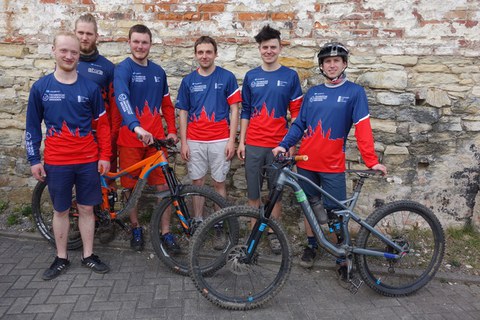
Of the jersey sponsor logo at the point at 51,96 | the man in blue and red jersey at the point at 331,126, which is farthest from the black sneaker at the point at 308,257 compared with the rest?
the jersey sponsor logo at the point at 51,96

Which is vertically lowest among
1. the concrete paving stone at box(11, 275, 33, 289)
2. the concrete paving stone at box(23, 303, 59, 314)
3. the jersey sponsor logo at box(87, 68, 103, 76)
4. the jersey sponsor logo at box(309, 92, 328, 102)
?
the concrete paving stone at box(11, 275, 33, 289)

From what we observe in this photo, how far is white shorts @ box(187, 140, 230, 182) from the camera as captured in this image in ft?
11.8

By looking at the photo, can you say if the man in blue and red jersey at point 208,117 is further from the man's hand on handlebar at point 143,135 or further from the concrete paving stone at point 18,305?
the concrete paving stone at point 18,305

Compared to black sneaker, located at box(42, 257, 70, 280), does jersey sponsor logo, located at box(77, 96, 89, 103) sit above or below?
above

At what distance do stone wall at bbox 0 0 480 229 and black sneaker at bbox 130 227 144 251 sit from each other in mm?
1335

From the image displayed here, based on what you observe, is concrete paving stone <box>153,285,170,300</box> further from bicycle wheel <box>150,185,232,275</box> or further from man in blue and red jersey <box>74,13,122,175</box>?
man in blue and red jersey <box>74,13,122,175</box>

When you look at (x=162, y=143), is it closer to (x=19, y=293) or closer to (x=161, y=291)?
(x=161, y=291)

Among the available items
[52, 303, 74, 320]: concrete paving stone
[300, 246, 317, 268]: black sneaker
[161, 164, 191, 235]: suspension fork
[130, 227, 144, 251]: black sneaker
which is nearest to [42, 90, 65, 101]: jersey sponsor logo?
[161, 164, 191, 235]: suspension fork

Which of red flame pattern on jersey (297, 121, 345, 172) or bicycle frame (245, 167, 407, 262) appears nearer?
bicycle frame (245, 167, 407, 262)

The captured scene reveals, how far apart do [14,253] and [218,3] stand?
347cm

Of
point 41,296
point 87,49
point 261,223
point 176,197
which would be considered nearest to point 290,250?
point 261,223

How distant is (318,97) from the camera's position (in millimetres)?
3193

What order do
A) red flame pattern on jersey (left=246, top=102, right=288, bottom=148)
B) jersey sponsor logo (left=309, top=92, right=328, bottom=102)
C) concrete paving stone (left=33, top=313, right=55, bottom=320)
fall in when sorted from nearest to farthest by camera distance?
concrete paving stone (left=33, top=313, right=55, bottom=320) < jersey sponsor logo (left=309, top=92, right=328, bottom=102) < red flame pattern on jersey (left=246, top=102, right=288, bottom=148)

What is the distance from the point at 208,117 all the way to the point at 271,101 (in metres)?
0.64
